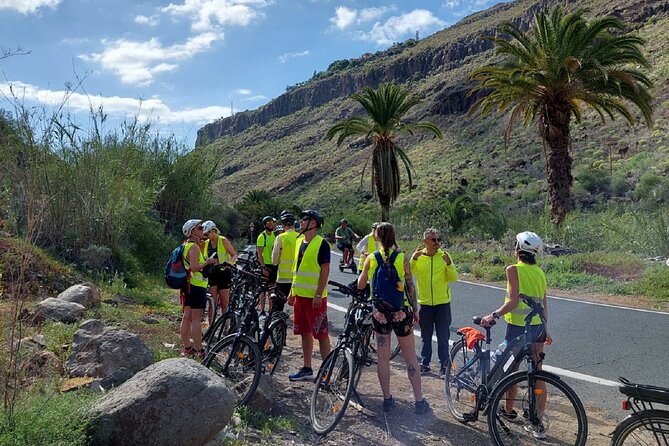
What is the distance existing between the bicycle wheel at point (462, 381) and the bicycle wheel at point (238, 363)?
6.69 feet

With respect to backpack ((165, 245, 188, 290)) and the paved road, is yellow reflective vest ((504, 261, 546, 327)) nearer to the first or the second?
the paved road

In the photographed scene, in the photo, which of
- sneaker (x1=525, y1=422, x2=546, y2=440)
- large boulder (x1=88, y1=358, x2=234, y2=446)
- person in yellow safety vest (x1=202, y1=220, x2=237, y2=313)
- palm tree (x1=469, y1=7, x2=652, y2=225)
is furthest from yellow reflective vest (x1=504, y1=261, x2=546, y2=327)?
palm tree (x1=469, y1=7, x2=652, y2=225)

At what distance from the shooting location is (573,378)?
7.24 m

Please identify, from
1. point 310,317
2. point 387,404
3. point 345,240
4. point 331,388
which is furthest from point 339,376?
point 345,240

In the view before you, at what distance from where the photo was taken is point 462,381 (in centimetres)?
602

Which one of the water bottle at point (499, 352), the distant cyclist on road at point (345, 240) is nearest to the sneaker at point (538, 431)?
the water bottle at point (499, 352)

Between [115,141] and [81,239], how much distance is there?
447 centimetres

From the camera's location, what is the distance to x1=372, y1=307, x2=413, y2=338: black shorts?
19.0 ft

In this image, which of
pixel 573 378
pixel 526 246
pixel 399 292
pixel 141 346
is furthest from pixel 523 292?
pixel 141 346

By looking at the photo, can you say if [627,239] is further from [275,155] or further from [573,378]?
[275,155]

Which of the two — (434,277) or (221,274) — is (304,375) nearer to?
(434,277)

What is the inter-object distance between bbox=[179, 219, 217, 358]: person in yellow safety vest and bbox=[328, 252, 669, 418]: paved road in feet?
10.6

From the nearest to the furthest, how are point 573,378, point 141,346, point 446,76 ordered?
point 141,346 < point 573,378 < point 446,76

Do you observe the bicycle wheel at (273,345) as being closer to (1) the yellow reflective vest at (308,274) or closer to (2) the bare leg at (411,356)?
(1) the yellow reflective vest at (308,274)
